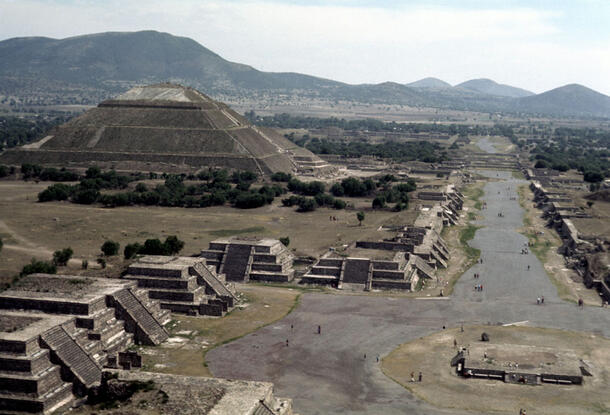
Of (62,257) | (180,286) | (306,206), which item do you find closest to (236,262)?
(180,286)

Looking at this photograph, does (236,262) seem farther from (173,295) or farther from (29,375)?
(29,375)

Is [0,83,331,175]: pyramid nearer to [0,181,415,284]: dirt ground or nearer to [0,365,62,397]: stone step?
[0,181,415,284]: dirt ground

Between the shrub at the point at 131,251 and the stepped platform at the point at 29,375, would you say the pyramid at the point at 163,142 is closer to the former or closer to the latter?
the shrub at the point at 131,251

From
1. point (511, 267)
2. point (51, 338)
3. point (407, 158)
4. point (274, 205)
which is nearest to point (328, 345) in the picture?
point (51, 338)

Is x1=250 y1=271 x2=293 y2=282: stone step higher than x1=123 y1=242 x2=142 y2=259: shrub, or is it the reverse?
x1=123 y1=242 x2=142 y2=259: shrub

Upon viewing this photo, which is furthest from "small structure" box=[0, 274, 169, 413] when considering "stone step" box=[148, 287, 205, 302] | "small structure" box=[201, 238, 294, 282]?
"small structure" box=[201, 238, 294, 282]

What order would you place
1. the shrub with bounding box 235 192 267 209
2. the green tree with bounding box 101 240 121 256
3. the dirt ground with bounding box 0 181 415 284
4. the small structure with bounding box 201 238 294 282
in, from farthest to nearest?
the shrub with bounding box 235 192 267 209 < the dirt ground with bounding box 0 181 415 284 < the green tree with bounding box 101 240 121 256 < the small structure with bounding box 201 238 294 282
